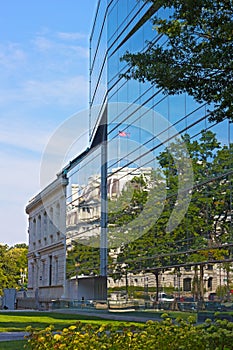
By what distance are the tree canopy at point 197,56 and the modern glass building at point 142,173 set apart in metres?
2.90

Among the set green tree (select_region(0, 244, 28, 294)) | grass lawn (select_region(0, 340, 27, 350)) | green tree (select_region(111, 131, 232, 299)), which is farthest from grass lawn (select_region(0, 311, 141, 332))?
green tree (select_region(0, 244, 28, 294))

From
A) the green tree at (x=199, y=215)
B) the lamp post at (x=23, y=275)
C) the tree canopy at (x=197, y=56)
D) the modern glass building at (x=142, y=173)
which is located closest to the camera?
the tree canopy at (x=197, y=56)

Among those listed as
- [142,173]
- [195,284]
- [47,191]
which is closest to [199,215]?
[195,284]

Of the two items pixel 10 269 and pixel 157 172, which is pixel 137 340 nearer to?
pixel 157 172

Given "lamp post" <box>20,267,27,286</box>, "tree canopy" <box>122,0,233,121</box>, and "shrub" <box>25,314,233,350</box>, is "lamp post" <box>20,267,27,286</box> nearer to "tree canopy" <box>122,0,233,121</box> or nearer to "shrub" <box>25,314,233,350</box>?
"tree canopy" <box>122,0,233,121</box>

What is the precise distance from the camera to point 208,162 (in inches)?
990

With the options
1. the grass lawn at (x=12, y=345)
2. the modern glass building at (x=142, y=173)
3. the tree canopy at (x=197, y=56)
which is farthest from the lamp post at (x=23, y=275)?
the tree canopy at (x=197, y=56)

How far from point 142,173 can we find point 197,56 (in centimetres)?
2207

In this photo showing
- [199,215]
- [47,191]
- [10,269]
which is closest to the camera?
[199,215]

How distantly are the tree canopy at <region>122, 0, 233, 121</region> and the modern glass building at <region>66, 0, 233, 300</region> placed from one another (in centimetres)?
290

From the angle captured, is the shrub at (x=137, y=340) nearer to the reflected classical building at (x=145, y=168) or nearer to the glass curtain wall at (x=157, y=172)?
the reflected classical building at (x=145, y=168)

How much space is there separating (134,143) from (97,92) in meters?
14.0

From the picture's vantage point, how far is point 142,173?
34.0 metres

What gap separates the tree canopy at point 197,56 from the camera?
1166 centimetres
